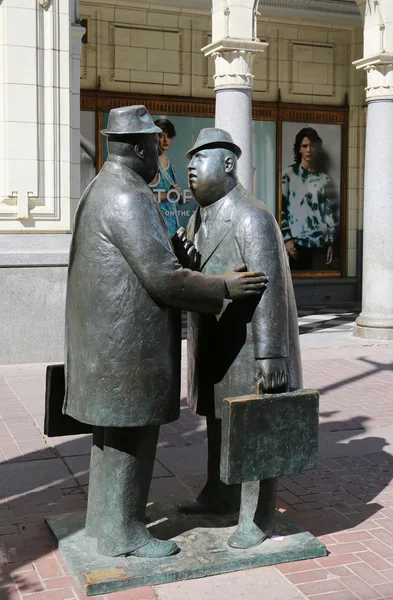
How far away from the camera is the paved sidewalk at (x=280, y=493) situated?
3.81m

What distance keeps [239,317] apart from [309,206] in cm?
1342

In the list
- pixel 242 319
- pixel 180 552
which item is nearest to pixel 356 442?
pixel 180 552

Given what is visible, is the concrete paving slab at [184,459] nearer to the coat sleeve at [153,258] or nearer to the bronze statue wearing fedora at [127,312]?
the bronze statue wearing fedora at [127,312]

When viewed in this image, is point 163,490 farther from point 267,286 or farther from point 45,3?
point 45,3

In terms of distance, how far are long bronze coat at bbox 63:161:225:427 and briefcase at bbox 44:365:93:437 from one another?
0.56 meters

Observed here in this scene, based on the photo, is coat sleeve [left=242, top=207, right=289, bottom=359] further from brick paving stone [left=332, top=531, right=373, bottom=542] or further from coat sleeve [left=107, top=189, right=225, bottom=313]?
brick paving stone [left=332, top=531, right=373, bottom=542]

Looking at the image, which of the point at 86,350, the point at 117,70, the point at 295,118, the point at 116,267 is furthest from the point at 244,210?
the point at 295,118

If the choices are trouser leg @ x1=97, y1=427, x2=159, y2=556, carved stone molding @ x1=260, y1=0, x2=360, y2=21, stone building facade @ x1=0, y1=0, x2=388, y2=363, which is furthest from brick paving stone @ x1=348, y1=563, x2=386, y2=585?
carved stone molding @ x1=260, y1=0, x2=360, y2=21

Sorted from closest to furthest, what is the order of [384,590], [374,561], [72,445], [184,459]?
[384,590] → [374,561] → [184,459] → [72,445]

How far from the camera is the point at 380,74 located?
11695 millimetres

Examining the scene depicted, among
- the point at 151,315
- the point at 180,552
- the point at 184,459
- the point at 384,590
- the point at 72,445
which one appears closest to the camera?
the point at 151,315

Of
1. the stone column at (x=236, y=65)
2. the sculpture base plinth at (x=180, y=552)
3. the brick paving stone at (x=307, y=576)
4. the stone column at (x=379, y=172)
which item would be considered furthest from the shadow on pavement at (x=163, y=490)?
the stone column at (x=379, y=172)

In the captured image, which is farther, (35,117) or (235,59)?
(235,59)

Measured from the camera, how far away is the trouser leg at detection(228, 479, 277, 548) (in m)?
4.10
